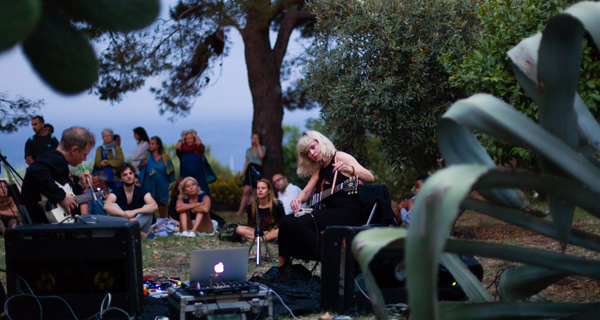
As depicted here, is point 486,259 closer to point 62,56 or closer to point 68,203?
point 68,203

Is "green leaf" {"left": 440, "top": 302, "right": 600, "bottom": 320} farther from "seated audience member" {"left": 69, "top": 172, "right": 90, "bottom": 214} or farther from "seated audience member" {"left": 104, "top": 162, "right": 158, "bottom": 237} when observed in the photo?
"seated audience member" {"left": 104, "top": 162, "right": 158, "bottom": 237}

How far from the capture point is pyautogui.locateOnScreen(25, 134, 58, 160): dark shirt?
7938mm

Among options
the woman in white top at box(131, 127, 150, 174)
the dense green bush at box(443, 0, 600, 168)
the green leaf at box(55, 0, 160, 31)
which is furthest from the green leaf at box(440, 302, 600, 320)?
the woman in white top at box(131, 127, 150, 174)

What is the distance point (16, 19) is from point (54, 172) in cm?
371

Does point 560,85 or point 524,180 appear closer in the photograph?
point 524,180

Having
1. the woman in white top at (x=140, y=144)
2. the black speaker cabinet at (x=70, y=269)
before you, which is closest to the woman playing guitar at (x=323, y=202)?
the black speaker cabinet at (x=70, y=269)

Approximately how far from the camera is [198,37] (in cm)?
1059

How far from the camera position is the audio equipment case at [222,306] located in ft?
10.7

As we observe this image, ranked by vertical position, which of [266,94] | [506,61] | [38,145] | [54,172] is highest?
[266,94]

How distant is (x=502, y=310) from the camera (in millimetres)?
1335

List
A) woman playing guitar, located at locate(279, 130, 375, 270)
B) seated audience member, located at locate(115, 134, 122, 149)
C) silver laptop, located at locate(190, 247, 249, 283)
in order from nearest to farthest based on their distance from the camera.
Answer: silver laptop, located at locate(190, 247, 249, 283)
woman playing guitar, located at locate(279, 130, 375, 270)
seated audience member, located at locate(115, 134, 122, 149)

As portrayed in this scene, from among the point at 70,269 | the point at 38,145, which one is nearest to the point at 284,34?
the point at 38,145

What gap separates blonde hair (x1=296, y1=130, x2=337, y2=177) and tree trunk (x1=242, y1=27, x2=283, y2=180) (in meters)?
5.74

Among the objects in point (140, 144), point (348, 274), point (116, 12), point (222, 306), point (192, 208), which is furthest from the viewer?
point (140, 144)
